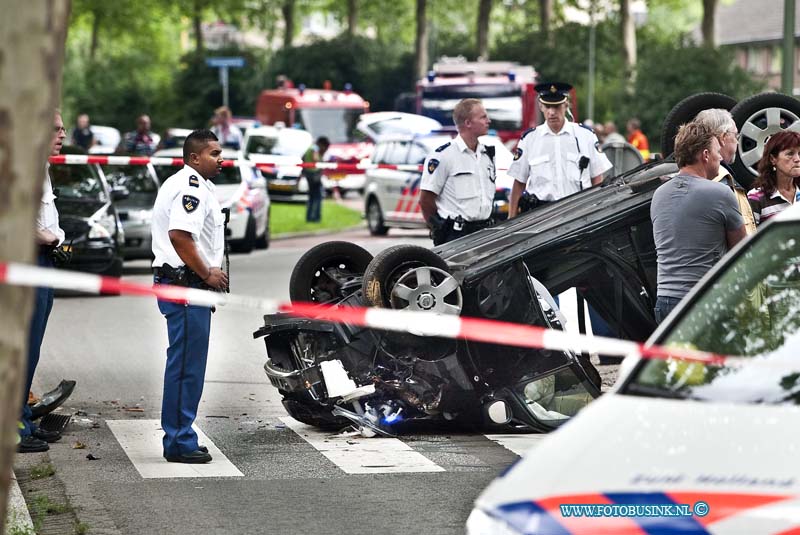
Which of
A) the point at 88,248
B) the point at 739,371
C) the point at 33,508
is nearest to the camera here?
the point at 739,371

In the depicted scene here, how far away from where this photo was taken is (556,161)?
11.6m

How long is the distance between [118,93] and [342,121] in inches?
903

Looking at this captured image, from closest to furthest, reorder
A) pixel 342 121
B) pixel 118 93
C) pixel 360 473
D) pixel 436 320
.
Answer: pixel 436 320 < pixel 360 473 < pixel 342 121 < pixel 118 93

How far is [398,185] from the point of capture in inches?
1031

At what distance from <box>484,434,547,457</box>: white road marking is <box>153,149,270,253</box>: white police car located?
534 inches

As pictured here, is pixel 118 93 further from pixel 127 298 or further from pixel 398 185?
pixel 127 298

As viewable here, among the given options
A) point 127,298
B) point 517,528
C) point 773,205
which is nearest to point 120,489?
point 773,205

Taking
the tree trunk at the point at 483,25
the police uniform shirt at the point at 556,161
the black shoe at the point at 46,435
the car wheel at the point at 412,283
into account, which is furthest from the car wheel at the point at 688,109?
the tree trunk at the point at 483,25

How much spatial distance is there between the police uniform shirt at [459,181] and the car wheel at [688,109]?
144cm

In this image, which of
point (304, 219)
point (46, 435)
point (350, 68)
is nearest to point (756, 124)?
point (46, 435)

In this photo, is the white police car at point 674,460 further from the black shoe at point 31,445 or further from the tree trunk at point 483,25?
the tree trunk at point 483,25

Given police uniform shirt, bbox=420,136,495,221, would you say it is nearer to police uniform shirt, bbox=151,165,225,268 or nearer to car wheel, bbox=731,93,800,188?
car wheel, bbox=731,93,800,188

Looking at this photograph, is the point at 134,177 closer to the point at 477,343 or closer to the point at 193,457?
the point at 477,343

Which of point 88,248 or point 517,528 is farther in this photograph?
point 88,248
